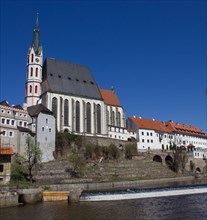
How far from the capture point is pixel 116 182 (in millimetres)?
59969

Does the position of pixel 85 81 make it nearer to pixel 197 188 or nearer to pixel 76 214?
pixel 197 188

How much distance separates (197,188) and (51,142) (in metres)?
33.4

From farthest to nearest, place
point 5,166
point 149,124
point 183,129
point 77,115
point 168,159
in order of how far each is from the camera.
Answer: point 183,129, point 149,124, point 168,159, point 77,115, point 5,166

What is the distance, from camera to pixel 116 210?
34.8m

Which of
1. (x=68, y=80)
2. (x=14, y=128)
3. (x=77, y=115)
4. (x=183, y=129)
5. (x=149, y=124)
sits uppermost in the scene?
(x=68, y=80)

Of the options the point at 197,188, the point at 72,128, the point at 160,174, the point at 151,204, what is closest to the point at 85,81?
the point at 72,128

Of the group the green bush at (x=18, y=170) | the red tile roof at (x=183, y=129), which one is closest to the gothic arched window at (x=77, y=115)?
the green bush at (x=18, y=170)

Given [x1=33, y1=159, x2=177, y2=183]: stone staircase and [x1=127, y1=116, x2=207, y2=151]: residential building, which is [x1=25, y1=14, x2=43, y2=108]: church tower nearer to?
[x1=33, y1=159, x2=177, y2=183]: stone staircase

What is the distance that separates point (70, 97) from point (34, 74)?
38.9 feet

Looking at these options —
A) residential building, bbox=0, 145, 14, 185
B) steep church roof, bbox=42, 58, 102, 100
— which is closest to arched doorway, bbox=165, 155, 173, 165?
steep church roof, bbox=42, 58, 102, 100

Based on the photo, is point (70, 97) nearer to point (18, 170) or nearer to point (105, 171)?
point (105, 171)

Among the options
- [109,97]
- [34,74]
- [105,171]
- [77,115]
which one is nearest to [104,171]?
[105,171]

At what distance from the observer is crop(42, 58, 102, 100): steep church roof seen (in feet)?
296

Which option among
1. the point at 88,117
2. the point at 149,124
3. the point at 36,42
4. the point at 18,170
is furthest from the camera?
the point at 149,124
